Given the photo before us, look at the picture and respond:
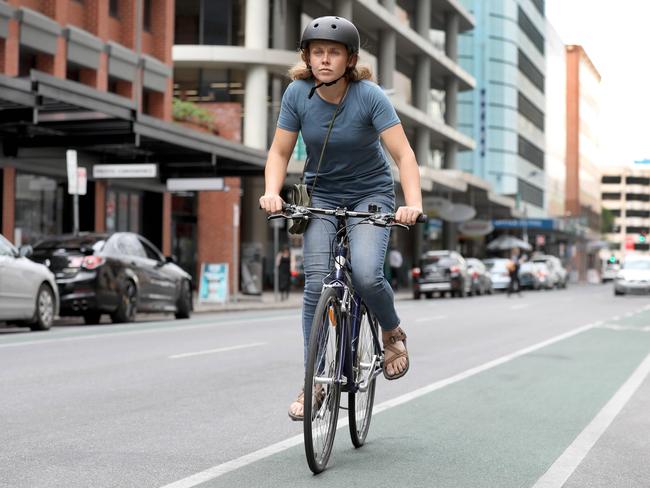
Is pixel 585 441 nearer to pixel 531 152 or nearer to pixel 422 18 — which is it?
pixel 422 18

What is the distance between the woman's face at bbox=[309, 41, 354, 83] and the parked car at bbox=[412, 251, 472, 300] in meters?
33.1

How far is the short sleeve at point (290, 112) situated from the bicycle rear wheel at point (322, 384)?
895 mm

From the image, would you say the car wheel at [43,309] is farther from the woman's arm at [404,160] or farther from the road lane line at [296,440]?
the woman's arm at [404,160]

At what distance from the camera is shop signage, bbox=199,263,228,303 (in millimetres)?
27422

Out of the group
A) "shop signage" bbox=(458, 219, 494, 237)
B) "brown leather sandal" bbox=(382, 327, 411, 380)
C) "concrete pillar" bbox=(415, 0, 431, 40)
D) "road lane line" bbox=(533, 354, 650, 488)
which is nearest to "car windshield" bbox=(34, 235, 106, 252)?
"road lane line" bbox=(533, 354, 650, 488)

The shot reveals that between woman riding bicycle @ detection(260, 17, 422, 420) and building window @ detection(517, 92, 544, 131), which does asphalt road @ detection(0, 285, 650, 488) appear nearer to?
woman riding bicycle @ detection(260, 17, 422, 420)

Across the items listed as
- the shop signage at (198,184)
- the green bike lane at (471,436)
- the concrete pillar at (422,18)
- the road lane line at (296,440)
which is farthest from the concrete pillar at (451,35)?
the green bike lane at (471,436)

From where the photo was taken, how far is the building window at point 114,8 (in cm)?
3200

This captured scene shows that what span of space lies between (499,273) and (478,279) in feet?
23.8

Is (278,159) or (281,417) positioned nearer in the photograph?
(278,159)

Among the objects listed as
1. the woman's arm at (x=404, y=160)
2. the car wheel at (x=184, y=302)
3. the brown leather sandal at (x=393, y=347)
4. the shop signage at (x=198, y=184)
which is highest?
the shop signage at (x=198, y=184)

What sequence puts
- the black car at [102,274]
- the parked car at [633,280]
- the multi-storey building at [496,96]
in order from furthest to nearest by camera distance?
the multi-storey building at [496,96] → the parked car at [633,280] → the black car at [102,274]

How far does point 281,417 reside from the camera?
7.44 meters

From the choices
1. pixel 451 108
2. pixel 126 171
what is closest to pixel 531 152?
pixel 451 108
